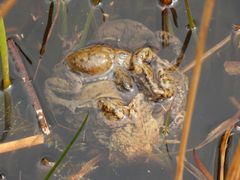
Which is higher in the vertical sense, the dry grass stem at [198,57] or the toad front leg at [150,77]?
the dry grass stem at [198,57]

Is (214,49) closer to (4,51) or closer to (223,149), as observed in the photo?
(223,149)

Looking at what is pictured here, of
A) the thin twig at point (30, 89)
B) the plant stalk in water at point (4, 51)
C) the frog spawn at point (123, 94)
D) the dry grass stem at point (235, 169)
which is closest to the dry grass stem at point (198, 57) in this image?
the dry grass stem at point (235, 169)

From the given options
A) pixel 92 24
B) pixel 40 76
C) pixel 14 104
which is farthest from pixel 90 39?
pixel 14 104

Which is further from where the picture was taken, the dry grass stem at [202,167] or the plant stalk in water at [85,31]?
the plant stalk in water at [85,31]

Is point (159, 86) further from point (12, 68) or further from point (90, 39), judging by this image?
point (12, 68)

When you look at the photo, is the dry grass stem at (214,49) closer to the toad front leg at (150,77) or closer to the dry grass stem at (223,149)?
the toad front leg at (150,77)
